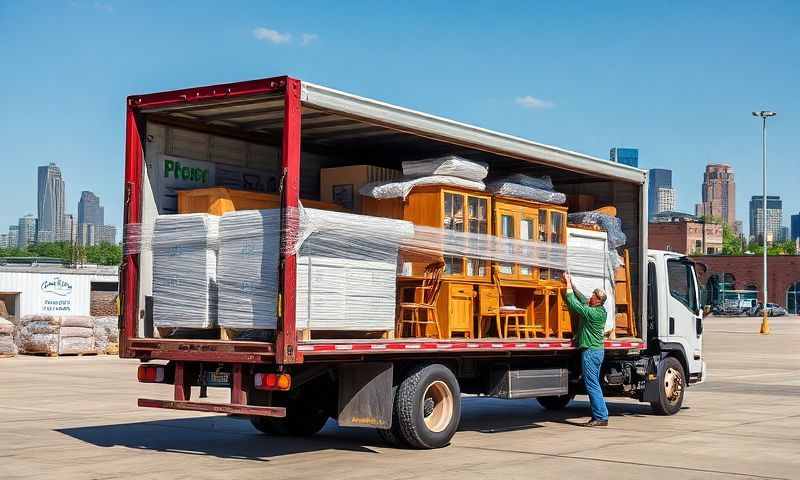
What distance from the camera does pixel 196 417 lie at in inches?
628

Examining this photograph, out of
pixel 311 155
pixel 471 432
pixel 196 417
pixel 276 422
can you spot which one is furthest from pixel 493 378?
pixel 196 417

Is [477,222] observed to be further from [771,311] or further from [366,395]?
[771,311]

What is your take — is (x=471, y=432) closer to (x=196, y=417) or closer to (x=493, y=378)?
(x=493, y=378)

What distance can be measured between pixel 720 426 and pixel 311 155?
6.61 m

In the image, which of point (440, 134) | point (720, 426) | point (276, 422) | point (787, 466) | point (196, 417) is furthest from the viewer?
point (196, 417)

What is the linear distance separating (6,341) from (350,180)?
21.4 m

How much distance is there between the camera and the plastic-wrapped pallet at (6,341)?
31531 mm

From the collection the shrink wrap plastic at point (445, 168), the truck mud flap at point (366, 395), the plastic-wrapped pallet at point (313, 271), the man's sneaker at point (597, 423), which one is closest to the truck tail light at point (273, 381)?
the plastic-wrapped pallet at point (313, 271)

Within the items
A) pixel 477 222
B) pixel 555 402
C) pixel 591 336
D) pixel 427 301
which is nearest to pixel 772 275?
pixel 555 402

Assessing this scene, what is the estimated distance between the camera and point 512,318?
571 inches

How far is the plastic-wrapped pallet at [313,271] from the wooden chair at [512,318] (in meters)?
2.15

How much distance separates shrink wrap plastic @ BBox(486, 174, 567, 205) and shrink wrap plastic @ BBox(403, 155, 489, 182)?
0.60 m

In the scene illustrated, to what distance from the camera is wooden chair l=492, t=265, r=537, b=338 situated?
1351 cm

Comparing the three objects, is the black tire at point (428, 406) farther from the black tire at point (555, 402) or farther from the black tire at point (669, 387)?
the black tire at point (555, 402)
